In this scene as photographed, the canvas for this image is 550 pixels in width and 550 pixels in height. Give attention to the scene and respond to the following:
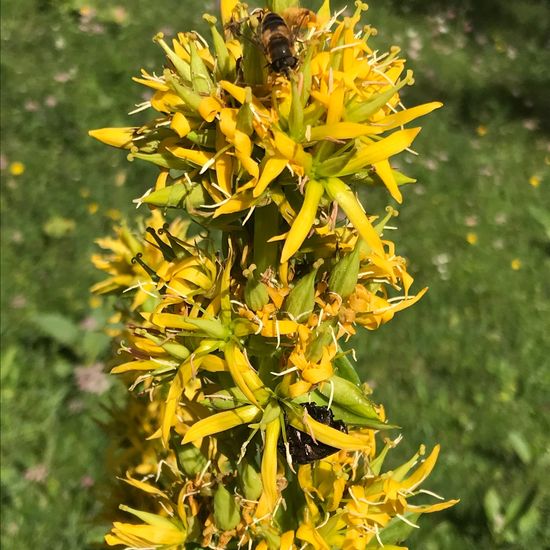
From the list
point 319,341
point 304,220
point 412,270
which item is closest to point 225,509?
point 319,341

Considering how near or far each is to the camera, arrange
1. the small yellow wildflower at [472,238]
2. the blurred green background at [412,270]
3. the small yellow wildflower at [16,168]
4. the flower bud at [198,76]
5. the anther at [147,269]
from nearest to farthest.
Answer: the flower bud at [198,76] < the anther at [147,269] < the blurred green background at [412,270] < the small yellow wildflower at [16,168] < the small yellow wildflower at [472,238]

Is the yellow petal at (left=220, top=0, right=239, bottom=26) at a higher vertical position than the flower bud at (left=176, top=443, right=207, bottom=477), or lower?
higher

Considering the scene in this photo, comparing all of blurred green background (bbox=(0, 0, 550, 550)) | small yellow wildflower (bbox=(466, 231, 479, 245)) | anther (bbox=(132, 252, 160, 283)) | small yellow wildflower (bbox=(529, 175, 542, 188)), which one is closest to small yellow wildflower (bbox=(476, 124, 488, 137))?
blurred green background (bbox=(0, 0, 550, 550))

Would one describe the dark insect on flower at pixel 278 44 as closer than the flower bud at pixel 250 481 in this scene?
Yes

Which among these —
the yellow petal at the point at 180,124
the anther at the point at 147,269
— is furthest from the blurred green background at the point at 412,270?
the yellow petal at the point at 180,124

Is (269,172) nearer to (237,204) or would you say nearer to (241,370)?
(237,204)

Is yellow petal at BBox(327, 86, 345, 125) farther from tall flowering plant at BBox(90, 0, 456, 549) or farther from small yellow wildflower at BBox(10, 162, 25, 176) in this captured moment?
small yellow wildflower at BBox(10, 162, 25, 176)

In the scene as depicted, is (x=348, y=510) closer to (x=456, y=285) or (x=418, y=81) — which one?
(x=456, y=285)

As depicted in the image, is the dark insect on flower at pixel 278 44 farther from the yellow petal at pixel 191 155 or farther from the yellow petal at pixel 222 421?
the yellow petal at pixel 222 421
